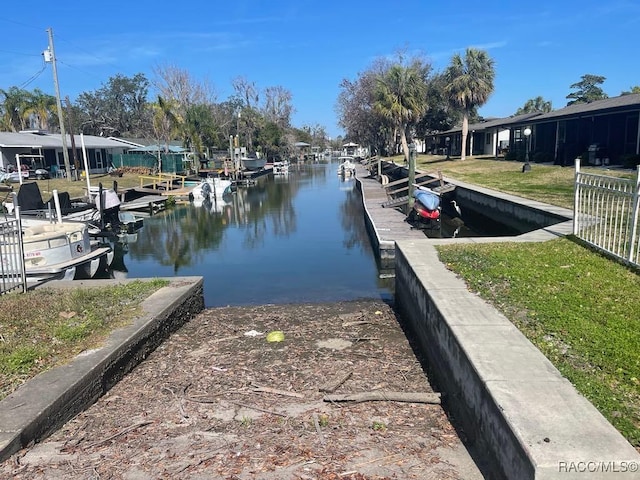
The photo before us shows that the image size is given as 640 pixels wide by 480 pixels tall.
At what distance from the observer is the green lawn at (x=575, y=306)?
3.83 m

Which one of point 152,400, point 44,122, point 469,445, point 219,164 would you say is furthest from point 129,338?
point 44,122

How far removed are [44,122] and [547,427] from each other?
200 feet

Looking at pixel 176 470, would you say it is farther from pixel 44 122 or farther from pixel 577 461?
pixel 44 122

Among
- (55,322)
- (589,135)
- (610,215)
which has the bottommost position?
(55,322)

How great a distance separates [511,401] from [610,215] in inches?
235

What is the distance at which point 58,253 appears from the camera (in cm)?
1091

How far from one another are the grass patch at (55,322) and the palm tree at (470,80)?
3740cm

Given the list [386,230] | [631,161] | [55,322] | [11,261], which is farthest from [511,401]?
[631,161]

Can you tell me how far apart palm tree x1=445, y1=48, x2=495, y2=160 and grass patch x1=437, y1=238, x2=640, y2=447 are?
114ft

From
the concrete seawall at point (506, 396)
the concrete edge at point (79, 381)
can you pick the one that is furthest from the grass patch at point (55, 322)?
the concrete seawall at point (506, 396)

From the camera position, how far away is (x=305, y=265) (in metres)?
14.4

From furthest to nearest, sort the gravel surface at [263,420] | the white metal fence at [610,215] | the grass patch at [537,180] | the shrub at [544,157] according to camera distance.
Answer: the shrub at [544,157]
the grass patch at [537,180]
the white metal fence at [610,215]
the gravel surface at [263,420]

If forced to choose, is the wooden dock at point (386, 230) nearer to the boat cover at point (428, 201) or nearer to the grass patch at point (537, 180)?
the boat cover at point (428, 201)

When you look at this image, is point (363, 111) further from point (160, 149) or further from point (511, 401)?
point (511, 401)
